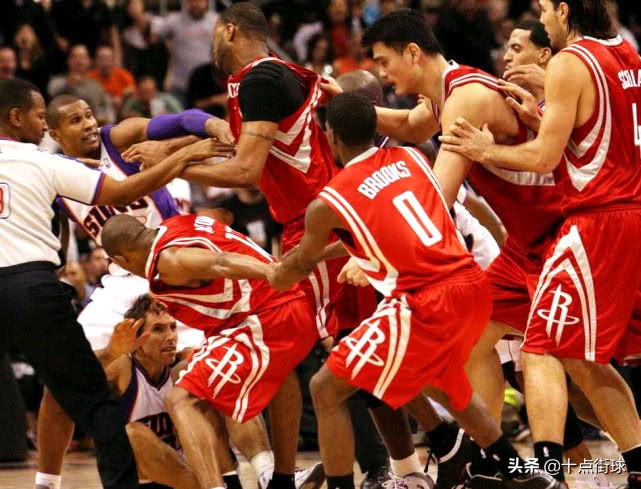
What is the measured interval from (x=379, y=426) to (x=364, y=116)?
1854 millimetres

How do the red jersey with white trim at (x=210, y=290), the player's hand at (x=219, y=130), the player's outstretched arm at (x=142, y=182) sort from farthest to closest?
the player's hand at (x=219, y=130) < the player's outstretched arm at (x=142, y=182) < the red jersey with white trim at (x=210, y=290)

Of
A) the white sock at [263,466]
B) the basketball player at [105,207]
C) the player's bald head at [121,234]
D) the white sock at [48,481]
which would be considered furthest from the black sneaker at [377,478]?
the player's bald head at [121,234]

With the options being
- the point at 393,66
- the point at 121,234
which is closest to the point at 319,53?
the point at 393,66

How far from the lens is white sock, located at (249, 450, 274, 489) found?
20.6 feet

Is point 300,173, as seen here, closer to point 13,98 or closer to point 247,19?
point 247,19

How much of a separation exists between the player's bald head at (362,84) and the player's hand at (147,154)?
4.00ft

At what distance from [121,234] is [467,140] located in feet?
5.94

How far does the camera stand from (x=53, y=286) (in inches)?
238

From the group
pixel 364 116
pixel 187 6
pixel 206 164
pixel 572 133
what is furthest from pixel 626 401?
pixel 187 6

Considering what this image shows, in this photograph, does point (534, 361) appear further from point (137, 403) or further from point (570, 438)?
point (137, 403)

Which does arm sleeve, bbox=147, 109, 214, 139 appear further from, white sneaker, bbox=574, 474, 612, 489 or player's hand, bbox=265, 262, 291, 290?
white sneaker, bbox=574, 474, 612, 489

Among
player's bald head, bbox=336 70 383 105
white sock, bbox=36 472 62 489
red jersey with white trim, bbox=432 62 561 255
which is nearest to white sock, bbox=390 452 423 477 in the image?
red jersey with white trim, bbox=432 62 561 255

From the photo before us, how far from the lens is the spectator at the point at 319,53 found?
A: 14016mm

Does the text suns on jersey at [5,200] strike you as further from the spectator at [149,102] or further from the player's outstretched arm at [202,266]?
the spectator at [149,102]
